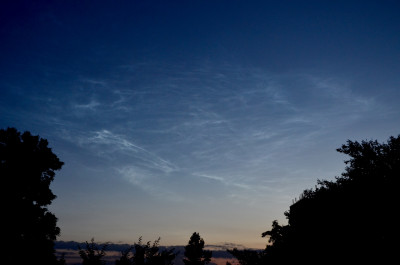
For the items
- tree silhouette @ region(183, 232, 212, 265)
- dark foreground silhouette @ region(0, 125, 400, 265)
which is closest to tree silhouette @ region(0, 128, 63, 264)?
dark foreground silhouette @ region(0, 125, 400, 265)

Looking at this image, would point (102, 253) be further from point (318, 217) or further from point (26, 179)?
point (318, 217)

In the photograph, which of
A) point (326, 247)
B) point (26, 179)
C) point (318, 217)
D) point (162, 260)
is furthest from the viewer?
point (162, 260)

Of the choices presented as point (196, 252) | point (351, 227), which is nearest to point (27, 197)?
point (351, 227)

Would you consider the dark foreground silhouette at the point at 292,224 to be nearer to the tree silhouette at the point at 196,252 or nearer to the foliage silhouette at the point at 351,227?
the foliage silhouette at the point at 351,227

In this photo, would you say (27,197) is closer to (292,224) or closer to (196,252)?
(292,224)

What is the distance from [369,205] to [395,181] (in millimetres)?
2624

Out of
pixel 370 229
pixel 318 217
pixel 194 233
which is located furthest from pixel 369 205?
pixel 194 233

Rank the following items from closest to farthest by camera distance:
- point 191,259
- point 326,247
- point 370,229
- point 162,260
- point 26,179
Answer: point 370,229
point 326,247
point 26,179
point 162,260
point 191,259

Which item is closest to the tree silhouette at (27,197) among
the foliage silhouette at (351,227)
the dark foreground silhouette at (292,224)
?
the dark foreground silhouette at (292,224)

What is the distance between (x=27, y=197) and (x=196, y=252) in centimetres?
4327

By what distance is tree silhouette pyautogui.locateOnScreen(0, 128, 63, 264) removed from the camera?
20000 mm

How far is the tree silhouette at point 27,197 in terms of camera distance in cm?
2000

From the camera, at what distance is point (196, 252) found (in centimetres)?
5569

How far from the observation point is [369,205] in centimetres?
1697
